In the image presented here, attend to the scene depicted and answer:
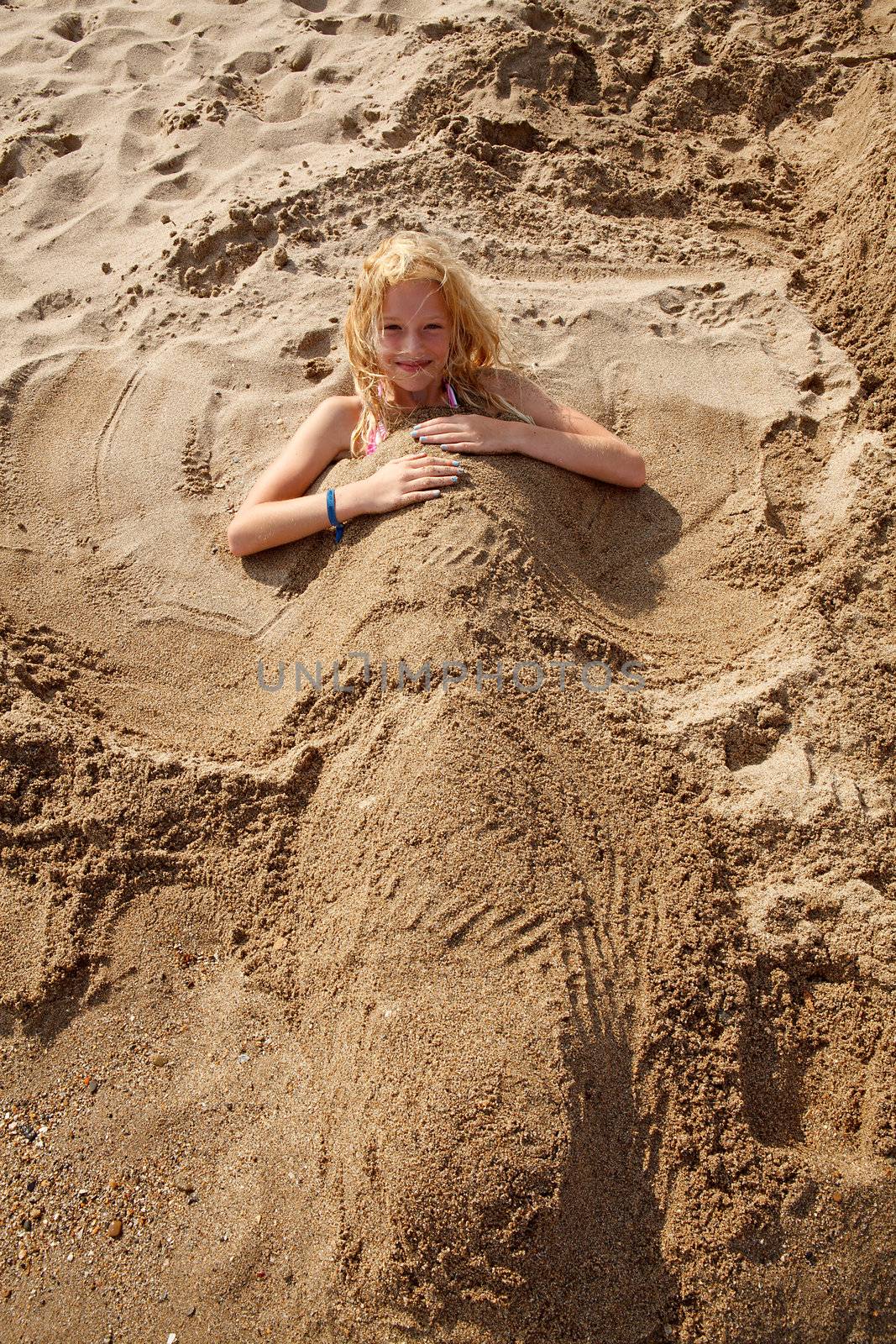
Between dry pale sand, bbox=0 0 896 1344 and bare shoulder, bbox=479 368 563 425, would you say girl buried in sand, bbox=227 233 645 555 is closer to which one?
bare shoulder, bbox=479 368 563 425

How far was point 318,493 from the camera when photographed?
2561 mm

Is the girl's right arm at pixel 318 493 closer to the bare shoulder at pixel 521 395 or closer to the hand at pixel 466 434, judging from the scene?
the hand at pixel 466 434

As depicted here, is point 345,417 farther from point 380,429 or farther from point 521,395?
point 521,395

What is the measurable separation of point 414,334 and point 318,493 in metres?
0.54

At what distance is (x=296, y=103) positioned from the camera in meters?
4.10

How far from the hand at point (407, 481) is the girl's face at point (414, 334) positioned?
30cm

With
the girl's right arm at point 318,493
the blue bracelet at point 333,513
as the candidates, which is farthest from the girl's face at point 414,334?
the blue bracelet at point 333,513

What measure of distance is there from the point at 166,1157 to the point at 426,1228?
0.58 m

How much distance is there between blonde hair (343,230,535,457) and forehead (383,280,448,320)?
1 centimetres

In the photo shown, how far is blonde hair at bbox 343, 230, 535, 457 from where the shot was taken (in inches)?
93.3

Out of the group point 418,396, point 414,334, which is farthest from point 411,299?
point 418,396

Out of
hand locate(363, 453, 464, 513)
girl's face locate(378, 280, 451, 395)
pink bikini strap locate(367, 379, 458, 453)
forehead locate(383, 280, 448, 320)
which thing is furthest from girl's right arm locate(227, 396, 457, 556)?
forehead locate(383, 280, 448, 320)

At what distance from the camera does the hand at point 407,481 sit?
88.8 inches

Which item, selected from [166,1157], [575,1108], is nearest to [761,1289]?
[575,1108]
